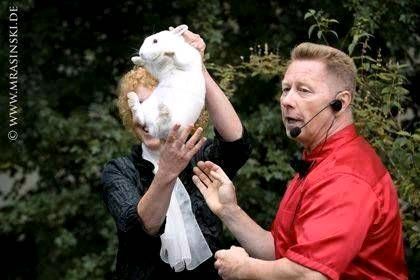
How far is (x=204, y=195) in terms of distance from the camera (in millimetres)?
2414

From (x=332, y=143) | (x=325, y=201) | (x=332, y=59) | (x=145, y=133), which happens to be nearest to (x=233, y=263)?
(x=325, y=201)

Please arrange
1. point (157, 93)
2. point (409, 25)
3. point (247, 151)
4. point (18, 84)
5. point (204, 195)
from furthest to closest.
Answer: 1. point (18, 84)
2. point (409, 25)
3. point (247, 151)
4. point (204, 195)
5. point (157, 93)

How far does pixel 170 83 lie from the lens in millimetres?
2203

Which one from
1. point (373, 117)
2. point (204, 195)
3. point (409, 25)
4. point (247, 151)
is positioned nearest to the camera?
point (204, 195)

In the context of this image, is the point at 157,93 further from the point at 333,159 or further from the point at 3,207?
the point at 3,207

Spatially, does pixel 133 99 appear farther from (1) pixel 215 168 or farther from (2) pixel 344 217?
(2) pixel 344 217

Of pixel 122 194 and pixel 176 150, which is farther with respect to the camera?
pixel 122 194

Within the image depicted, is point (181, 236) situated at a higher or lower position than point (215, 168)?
lower

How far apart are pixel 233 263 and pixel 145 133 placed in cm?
57

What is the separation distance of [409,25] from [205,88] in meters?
2.24

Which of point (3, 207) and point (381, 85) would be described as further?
point (3, 207)

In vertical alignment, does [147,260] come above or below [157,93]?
below

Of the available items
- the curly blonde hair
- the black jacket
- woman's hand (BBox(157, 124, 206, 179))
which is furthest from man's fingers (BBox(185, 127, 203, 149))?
the black jacket

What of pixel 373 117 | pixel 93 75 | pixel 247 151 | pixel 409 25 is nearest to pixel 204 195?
pixel 247 151
